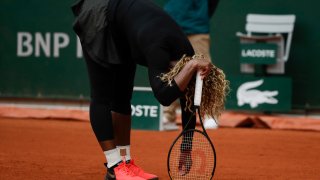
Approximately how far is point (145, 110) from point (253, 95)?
151 centimetres

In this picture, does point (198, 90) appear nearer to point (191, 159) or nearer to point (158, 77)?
point (158, 77)

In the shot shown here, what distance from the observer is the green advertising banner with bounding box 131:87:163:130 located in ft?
26.1

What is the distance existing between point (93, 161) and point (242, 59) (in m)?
3.52

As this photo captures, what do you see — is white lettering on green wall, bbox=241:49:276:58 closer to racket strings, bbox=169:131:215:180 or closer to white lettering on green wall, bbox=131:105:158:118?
white lettering on green wall, bbox=131:105:158:118

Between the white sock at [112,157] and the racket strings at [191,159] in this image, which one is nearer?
the racket strings at [191,159]

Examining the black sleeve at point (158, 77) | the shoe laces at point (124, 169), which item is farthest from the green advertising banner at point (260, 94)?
the black sleeve at point (158, 77)

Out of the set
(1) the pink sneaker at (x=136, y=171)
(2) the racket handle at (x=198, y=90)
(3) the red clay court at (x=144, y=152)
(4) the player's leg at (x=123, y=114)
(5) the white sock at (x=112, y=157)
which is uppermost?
(2) the racket handle at (x=198, y=90)

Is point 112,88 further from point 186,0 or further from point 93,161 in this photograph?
point 186,0

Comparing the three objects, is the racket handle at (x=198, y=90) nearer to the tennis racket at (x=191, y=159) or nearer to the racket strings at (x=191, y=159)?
the tennis racket at (x=191, y=159)

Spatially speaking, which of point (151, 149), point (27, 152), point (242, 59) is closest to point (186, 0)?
point (242, 59)

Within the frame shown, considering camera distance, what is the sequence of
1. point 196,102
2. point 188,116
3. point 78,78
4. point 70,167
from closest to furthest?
point 196,102
point 188,116
point 70,167
point 78,78

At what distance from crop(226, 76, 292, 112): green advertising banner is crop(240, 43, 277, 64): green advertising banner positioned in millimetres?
211

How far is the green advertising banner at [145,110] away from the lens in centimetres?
796

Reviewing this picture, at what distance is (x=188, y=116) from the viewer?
4.45 metres
